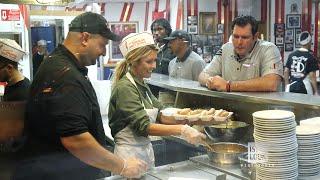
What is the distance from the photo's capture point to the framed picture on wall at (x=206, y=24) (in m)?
7.34

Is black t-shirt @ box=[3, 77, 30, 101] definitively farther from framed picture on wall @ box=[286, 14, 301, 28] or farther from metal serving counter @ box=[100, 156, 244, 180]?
framed picture on wall @ box=[286, 14, 301, 28]

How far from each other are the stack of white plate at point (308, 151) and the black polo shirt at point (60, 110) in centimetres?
82

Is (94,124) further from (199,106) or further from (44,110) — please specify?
(199,106)

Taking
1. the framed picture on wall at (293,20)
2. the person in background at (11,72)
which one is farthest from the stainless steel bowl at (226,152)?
the framed picture on wall at (293,20)

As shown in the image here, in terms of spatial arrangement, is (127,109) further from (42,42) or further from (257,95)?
(42,42)

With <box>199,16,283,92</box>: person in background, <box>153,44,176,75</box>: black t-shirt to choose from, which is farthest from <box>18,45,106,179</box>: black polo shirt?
<box>153,44,176,75</box>: black t-shirt

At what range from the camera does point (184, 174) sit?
1.64 meters

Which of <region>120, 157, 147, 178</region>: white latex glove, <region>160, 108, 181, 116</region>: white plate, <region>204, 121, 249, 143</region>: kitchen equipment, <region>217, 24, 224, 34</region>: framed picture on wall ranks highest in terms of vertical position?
<region>217, 24, 224, 34</region>: framed picture on wall

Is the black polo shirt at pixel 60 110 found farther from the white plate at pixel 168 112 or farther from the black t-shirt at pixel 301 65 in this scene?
the black t-shirt at pixel 301 65

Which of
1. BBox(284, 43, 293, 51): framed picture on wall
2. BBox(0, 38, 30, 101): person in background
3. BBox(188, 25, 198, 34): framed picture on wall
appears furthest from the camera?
BBox(188, 25, 198, 34): framed picture on wall

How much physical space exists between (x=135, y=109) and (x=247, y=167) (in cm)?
55

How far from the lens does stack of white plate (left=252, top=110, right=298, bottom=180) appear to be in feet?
4.55

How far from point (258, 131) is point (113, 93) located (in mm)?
724

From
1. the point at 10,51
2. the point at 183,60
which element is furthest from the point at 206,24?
the point at 10,51
